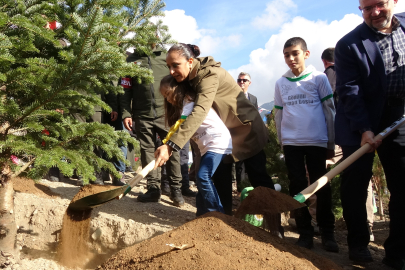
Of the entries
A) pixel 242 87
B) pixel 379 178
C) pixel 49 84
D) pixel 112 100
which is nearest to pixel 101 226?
pixel 49 84

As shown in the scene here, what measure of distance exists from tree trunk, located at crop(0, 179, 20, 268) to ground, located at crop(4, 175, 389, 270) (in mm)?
106

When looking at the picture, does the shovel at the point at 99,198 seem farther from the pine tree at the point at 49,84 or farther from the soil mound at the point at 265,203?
the soil mound at the point at 265,203

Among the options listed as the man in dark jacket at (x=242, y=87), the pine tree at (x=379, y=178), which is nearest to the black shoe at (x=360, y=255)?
the pine tree at (x=379, y=178)

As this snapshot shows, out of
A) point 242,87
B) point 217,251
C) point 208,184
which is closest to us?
point 217,251

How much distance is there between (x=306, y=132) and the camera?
346 cm

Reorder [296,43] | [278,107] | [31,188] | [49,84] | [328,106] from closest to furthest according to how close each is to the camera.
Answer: [49,84] → [328,106] → [296,43] → [278,107] → [31,188]

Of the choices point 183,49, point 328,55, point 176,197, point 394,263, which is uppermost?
point 328,55

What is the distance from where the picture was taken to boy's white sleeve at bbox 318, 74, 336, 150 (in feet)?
11.6

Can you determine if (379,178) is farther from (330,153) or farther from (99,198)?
(99,198)

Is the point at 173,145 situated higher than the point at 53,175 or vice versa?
the point at 173,145

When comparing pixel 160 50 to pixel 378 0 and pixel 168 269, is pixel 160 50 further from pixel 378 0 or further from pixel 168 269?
pixel 168 269

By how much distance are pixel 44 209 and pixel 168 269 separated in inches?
85.6

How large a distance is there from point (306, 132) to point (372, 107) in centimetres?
67

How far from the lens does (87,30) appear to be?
2385mm
